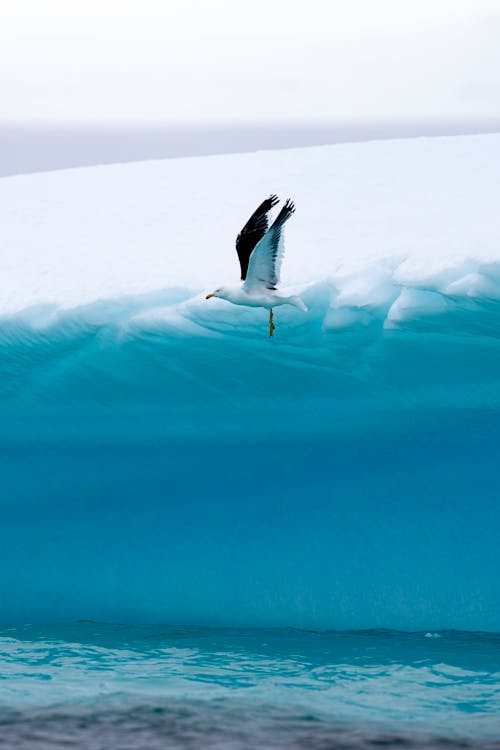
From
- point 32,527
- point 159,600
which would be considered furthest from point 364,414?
point 32,527

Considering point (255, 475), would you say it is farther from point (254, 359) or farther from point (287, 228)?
point (287, 228)

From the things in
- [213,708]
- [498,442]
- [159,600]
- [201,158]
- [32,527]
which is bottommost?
[213,708]

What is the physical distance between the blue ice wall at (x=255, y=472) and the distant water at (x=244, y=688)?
0.13m

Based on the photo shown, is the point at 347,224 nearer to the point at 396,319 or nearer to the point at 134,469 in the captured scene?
the point at 396,319

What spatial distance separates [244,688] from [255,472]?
2.85ft

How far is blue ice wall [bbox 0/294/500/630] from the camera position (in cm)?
368

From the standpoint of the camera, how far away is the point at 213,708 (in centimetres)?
315

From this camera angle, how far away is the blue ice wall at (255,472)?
3680 millimetres

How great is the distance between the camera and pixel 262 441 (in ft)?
12.6

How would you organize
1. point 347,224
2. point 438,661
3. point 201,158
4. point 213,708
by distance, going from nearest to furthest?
point 213,708
point 438,661
point 347,224
point 201,158

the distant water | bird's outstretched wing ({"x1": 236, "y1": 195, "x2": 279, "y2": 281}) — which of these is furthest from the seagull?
the distant water

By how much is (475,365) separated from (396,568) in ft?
2.62

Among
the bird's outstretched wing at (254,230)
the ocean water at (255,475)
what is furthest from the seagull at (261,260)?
the ocean water at (255,475)

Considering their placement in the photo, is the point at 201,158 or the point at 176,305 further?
the point at 201,158
